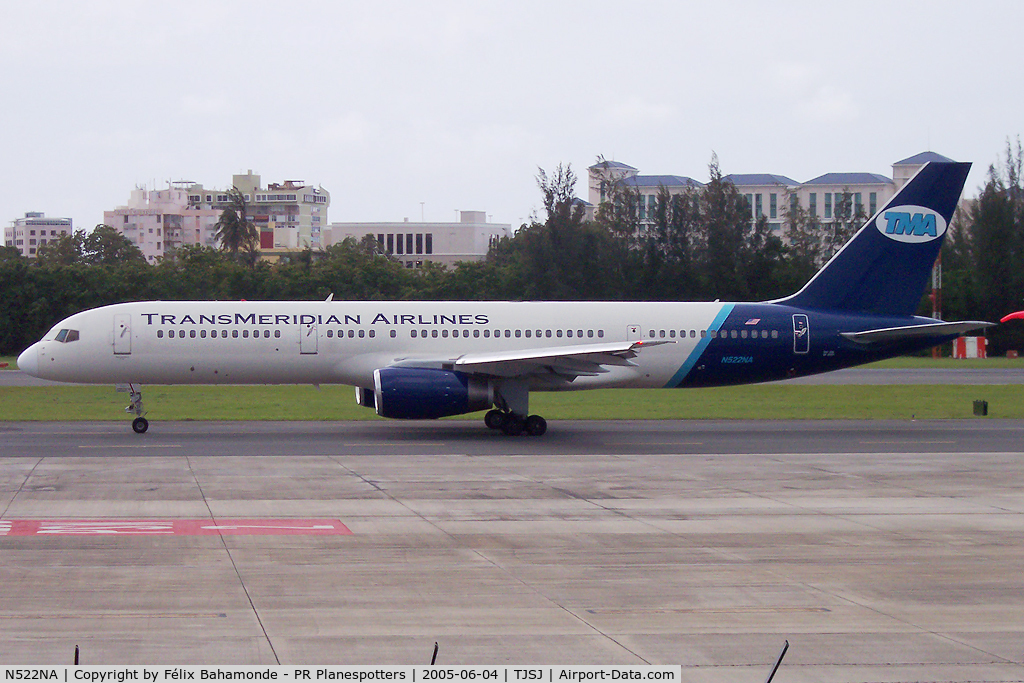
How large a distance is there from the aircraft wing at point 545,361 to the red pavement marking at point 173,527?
11.1m

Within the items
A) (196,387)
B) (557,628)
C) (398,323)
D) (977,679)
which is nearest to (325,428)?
(398,323)

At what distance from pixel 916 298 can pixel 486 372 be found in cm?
1261

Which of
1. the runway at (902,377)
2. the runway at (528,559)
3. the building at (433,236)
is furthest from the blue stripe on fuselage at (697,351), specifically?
the building at (433,236)

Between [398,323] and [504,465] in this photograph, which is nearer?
[504,465]

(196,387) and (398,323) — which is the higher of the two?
(398,323)

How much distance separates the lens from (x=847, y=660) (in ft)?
29.4

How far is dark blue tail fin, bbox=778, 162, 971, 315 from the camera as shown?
97.9 ft

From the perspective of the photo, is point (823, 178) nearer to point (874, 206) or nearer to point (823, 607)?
point (874, 206)

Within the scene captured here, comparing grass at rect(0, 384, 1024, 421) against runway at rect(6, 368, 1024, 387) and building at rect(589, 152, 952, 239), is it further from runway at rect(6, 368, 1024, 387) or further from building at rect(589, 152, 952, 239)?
building at rect(589, 152, 952, 239)
